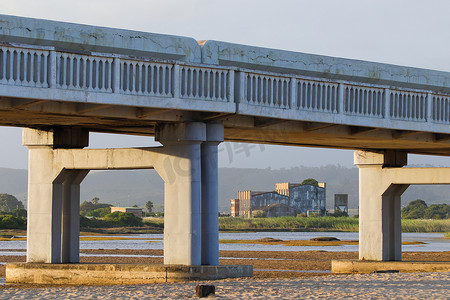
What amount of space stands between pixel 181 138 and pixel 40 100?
5.41m

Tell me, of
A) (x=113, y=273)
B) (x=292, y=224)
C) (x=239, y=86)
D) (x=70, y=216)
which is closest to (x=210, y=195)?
(x=239, y=86)

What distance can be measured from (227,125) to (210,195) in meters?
2.24

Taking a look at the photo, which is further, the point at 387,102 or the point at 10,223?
the point at 10,223

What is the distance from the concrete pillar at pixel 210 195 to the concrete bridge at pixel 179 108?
0.03 m

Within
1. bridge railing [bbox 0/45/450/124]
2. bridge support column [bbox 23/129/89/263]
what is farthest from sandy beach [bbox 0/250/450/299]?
bridge railing [bbox 0/45/450/124]

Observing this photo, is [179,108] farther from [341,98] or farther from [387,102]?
[387,102]

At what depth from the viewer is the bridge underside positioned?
939 inches

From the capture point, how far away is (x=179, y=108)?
948 inches

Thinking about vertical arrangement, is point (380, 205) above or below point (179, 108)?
below

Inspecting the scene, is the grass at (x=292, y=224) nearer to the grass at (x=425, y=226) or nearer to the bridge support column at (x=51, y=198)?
the grass at (x=425, y=226)

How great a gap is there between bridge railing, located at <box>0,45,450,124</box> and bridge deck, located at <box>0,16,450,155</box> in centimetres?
3

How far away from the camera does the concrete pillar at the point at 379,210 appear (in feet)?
122

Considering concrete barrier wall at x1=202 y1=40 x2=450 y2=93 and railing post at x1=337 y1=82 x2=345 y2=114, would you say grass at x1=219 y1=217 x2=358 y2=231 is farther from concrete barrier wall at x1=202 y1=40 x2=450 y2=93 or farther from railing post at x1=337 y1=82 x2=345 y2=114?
railing post at x1=337 y1=82 x2=345 y2=114

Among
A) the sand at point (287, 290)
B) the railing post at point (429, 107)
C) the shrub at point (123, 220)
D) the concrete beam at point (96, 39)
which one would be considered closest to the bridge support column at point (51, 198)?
the sand at point (287, 290)
